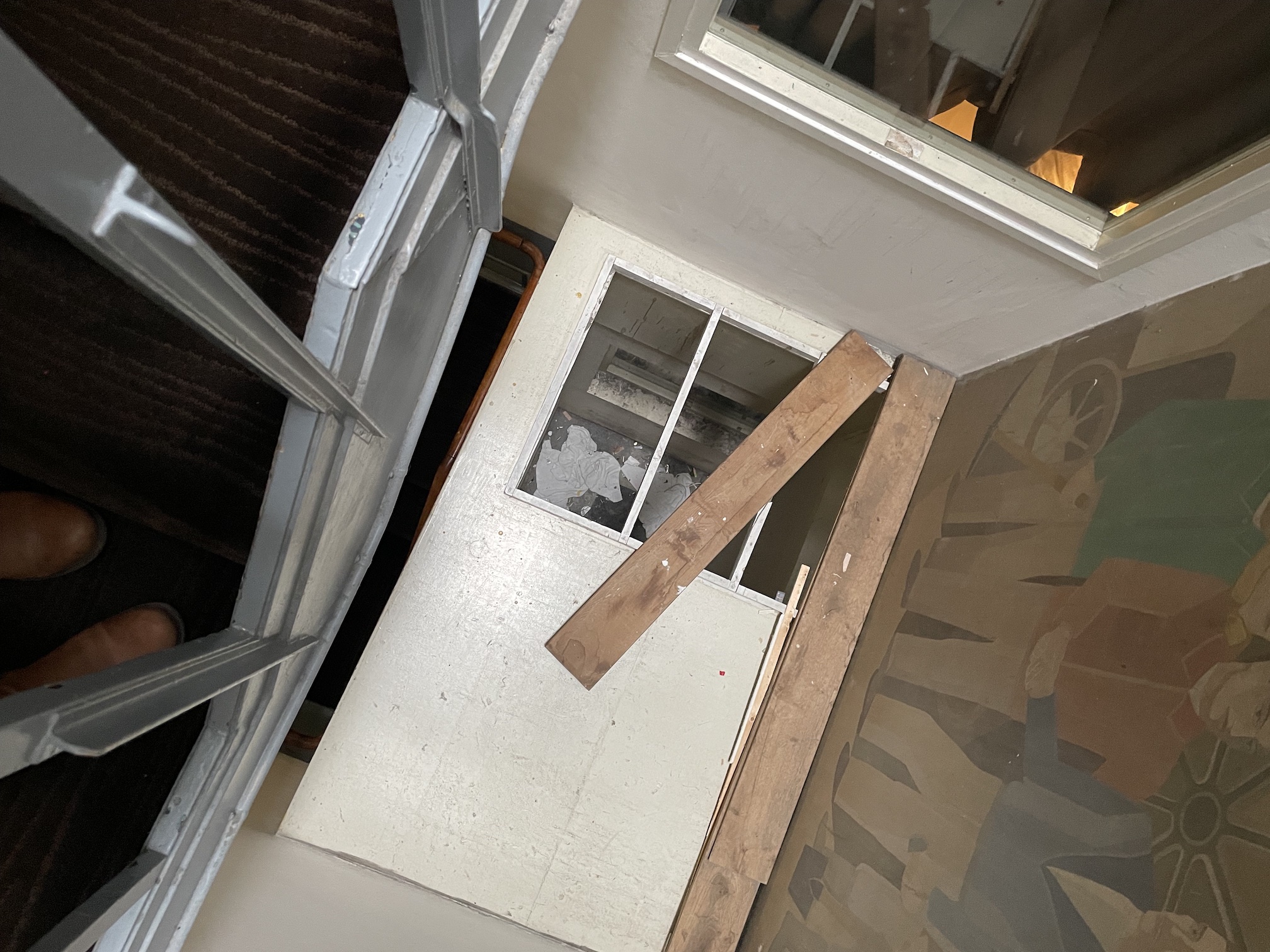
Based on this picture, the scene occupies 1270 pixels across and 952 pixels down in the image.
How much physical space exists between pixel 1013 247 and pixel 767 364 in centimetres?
94

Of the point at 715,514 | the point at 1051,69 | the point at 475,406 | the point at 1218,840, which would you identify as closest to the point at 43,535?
the point at 475,406

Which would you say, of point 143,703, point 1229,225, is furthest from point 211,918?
point 1229,225

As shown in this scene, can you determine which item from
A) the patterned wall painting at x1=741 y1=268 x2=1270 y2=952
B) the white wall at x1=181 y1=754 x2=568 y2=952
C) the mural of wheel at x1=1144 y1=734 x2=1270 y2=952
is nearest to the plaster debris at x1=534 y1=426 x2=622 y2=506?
the white wall at x1=181 y1=754 x2=568 y2=952

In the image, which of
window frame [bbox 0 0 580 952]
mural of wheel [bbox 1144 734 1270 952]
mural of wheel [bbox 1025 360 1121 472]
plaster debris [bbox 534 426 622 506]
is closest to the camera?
window frame [bbox 0 0 580 952]

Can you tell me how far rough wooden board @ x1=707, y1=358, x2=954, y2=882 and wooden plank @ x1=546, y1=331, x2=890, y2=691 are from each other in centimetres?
13

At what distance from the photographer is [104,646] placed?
50.3 inches

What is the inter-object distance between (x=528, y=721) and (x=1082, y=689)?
126 centimetres

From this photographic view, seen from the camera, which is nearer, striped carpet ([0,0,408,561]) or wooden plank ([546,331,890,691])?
striped carpet ([0,0,408,561])

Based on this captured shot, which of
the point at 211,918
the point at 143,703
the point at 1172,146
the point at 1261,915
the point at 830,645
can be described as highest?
the point at 1172,146

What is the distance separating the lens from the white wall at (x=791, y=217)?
134 centimetres

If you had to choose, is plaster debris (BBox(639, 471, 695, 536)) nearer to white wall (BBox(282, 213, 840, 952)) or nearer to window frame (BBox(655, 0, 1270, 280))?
white wall (BBox(282, 213, 840, 952))

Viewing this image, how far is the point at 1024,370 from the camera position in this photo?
5.51ft

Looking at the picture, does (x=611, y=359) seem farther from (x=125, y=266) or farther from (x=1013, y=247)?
(x=125, y=266)

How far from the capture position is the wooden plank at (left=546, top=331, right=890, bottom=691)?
1.86 m
